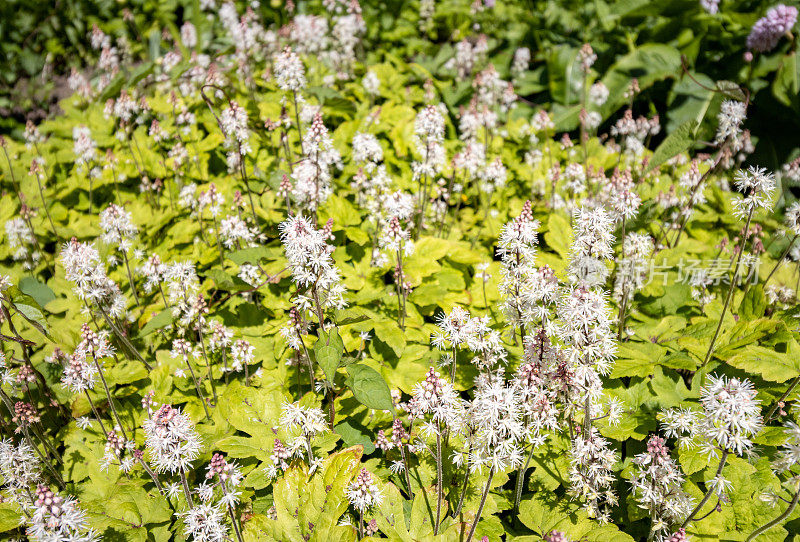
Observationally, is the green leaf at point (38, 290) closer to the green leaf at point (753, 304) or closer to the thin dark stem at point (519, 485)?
the thin dark stem at point (519, 485)

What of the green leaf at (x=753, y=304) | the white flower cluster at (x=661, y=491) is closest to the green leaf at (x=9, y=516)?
the white flower cluster at (x=661, y=491)

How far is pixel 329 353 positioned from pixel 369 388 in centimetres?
34

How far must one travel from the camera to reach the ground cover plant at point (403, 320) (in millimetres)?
2898

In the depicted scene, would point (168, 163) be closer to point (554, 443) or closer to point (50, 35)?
point (554, 443)

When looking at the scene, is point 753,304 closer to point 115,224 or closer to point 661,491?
point 661,491

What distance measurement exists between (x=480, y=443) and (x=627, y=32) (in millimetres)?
7721

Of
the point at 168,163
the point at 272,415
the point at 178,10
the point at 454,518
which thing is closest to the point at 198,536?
the point at 272,415

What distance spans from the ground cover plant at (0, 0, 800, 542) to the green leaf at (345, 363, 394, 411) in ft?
0.04

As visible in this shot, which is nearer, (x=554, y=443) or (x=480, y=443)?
(x=480, y=443)

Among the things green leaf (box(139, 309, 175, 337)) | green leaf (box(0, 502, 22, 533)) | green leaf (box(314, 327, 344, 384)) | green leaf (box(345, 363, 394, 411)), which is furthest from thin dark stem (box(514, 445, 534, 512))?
green leaf (box(0, 502, 22, 533))

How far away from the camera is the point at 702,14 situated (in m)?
7.41

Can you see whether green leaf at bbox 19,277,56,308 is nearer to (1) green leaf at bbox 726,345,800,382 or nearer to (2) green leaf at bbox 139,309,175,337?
(2) green leaf at bbox 139,309,175,337

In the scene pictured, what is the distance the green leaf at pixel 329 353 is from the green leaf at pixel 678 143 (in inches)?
147

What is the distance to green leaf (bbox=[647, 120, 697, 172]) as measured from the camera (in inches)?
192
